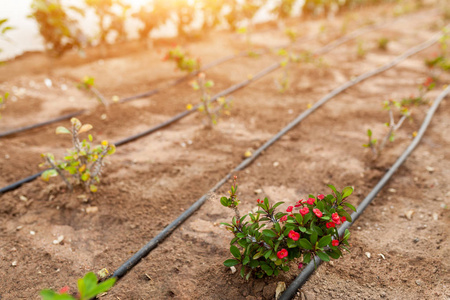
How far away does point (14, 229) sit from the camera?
2.43 metres

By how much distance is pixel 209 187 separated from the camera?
2885mm

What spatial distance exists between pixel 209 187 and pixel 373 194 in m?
1.57

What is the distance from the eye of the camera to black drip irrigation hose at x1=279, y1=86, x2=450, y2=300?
1.83 meters

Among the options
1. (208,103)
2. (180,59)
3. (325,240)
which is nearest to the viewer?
(325,240)

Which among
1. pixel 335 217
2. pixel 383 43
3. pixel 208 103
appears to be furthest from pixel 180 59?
pixel 383 43

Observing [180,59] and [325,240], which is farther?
[180,59]

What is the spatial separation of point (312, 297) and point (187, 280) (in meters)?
0.84

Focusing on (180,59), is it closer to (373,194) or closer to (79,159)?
(79,159)

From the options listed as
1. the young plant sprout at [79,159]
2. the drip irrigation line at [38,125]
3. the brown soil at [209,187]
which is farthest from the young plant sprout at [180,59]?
the young plant sprout at [79,159]

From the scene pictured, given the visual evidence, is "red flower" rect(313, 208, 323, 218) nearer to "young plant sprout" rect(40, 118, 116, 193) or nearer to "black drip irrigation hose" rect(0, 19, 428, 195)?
"young plant sprout" rect(40, 118, 116, 193)

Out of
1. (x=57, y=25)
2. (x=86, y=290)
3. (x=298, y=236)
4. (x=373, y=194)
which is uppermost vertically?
(x=57, y=25)

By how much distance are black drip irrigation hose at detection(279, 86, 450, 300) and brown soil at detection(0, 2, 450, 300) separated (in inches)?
2.5

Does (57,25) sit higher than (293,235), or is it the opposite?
(57,25)

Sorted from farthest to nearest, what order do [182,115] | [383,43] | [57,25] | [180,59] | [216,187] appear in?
1. [383,43]
2. [57,25]
3. [180,59]
4. [182,115]
5. [216,187]
